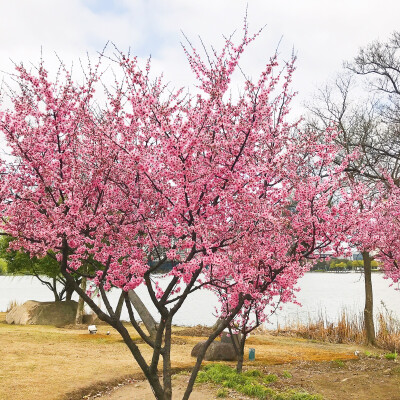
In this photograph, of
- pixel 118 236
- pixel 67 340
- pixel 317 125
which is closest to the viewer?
pixel 118 236

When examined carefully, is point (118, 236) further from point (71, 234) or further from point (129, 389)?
point (129, 389)

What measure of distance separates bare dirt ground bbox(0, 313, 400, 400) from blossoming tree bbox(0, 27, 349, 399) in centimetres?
299

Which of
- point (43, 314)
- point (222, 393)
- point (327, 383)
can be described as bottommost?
point (327, 383)

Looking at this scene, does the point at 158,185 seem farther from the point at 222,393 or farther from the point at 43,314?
the point at 43,314

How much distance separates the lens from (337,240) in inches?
213

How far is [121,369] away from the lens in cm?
939

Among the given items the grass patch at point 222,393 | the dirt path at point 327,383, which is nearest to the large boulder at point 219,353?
the dirt path at point 327,383

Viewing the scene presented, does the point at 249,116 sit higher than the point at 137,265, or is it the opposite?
the point at 249,116

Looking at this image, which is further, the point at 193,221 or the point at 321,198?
Answer: the point at 321,198

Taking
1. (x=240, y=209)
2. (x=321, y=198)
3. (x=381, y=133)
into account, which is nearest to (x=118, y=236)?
(x=240, y=209)

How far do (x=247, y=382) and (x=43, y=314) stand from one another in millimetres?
13356

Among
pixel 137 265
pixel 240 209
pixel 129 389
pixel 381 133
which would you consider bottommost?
pixel 129 389

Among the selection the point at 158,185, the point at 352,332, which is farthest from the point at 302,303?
the point at 158,185

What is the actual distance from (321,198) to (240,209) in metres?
1.10
